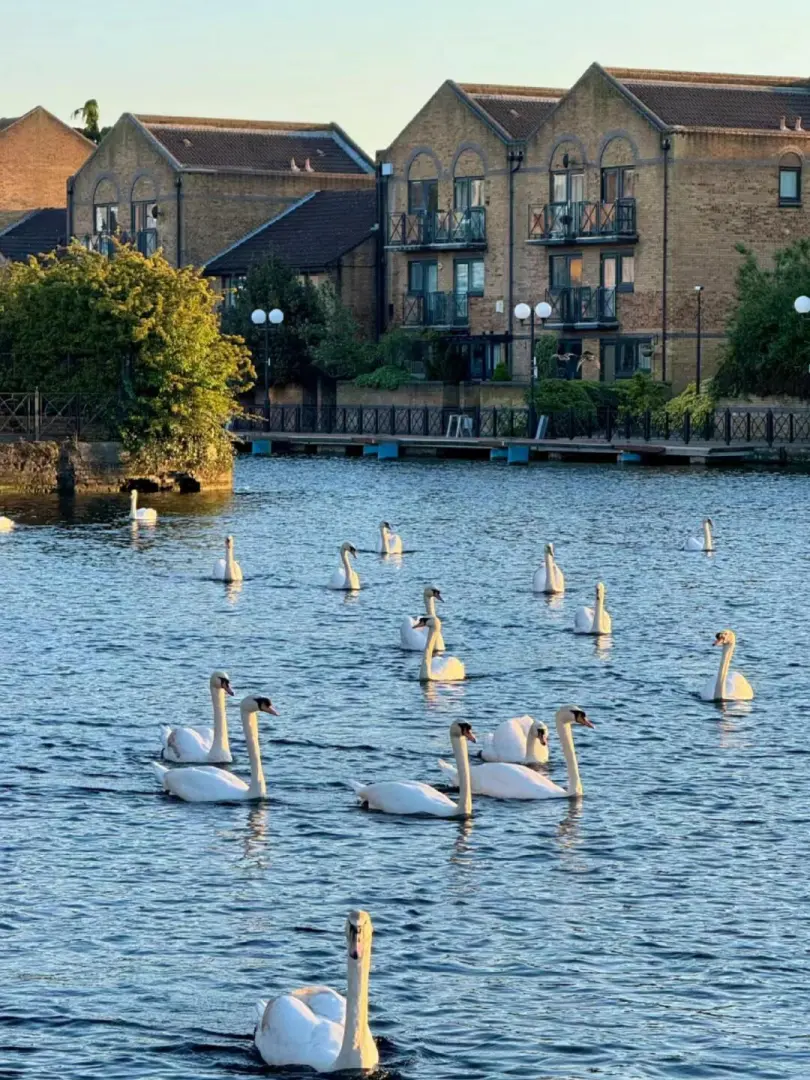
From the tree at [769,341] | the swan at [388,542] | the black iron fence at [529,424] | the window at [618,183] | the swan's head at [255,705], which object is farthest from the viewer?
the window at [618,183]

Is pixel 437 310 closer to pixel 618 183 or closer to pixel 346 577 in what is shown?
pixel 618 183

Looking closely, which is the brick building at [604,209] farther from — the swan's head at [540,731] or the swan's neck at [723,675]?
the swan's head at [540,731]

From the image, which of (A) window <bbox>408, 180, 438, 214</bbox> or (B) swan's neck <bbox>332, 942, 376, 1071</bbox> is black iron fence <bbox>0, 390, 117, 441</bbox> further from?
(B) swan's neck <bbox>332, 942, 376, 1071</bbox>

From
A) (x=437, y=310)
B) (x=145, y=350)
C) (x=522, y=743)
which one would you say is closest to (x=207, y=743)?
(x=522, y=743)

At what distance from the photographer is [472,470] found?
228 ft

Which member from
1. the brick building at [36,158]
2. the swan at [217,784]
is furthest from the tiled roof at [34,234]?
the swan at [217,784]

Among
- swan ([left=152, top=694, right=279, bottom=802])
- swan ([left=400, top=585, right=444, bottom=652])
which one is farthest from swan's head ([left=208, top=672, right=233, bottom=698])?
swan ([left=400, top=585, right=444, bottom=652])

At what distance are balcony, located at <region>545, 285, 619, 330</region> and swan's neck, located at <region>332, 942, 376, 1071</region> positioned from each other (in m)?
71.5

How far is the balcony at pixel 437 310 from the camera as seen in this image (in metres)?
90.2

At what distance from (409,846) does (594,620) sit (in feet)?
44.3

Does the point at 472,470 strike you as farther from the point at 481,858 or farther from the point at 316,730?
the point at 481,858

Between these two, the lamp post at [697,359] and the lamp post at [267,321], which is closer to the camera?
the lamp post at [697,359]

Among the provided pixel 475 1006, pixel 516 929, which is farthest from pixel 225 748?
pixel 475 1006

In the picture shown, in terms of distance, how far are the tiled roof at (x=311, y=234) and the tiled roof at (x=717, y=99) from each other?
14.6 m
